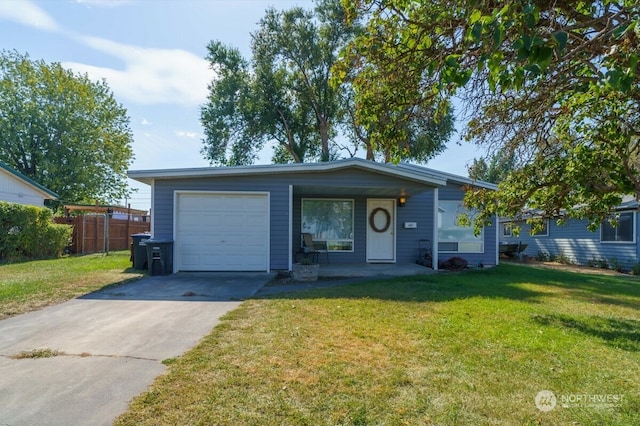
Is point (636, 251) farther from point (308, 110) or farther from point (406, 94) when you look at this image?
point (308, 110)

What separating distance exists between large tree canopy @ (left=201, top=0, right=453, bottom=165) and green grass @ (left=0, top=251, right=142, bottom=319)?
11470 millimetres

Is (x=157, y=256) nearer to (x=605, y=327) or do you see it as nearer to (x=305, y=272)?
(x=305, y=272)

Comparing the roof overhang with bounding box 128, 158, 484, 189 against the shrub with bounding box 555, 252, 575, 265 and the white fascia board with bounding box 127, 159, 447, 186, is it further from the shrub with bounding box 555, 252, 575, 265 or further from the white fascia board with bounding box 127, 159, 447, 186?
the shrub with bounding box 555, 252, 575, 265

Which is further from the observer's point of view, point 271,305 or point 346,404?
point 271,305

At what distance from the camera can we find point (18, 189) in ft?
54.1

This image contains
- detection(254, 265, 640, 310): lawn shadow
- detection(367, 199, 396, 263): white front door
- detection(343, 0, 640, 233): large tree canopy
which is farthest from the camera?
detection(367, 199, 396, 263): white front door

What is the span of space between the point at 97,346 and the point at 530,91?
5721mm

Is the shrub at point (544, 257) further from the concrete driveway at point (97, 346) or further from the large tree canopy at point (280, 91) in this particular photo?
the concrete driveway at point (97, 346)

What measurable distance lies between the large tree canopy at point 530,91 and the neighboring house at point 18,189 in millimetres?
17592

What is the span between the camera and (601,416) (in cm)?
254

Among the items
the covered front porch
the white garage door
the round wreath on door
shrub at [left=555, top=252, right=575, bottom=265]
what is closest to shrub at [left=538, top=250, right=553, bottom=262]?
shrub at [left=555, top=252, right=575, bottom=265]

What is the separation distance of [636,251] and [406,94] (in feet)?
43.3

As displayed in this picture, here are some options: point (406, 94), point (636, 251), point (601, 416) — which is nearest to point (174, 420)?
point (601, 416)

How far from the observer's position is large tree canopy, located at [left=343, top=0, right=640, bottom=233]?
293 centimetres
